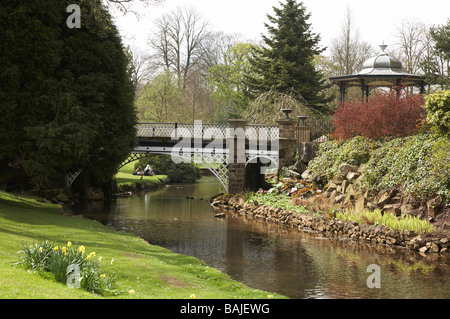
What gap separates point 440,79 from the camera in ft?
88.0

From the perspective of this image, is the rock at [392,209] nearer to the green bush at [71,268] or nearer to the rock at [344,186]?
the rock at [344,186]

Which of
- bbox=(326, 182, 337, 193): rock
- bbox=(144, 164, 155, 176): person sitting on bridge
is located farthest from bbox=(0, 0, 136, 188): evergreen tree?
bbox=(144, 164, 155, 176): person sitting on bridge

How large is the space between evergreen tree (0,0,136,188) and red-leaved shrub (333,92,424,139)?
9.66 m

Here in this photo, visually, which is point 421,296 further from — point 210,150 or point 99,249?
point 210,150

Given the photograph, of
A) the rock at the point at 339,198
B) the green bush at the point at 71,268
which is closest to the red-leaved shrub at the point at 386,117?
the rock at the point at 339,198

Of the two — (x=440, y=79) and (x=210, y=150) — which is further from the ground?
(x=440, y=79)

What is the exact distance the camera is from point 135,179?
109 feet

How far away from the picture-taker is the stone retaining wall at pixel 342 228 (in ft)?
45.3

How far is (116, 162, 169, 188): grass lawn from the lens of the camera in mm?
31255

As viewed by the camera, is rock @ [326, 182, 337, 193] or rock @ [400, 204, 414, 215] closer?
rock @ [400, 204, 414, 215]

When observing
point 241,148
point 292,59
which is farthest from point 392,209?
point 292,59

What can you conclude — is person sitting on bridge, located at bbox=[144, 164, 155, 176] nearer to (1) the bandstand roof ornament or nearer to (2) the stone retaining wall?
(2) the stone retaining wall

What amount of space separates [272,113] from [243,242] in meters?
15.0
